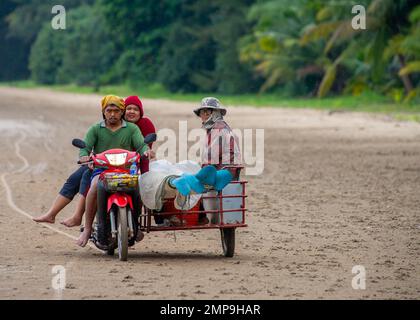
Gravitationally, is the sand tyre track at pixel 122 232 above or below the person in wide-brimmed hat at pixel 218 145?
below

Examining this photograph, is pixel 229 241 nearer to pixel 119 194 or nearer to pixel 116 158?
pixel 119 194

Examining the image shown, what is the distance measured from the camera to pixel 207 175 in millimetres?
9352

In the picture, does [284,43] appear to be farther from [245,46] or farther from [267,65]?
[245,46]

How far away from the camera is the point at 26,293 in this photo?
800 centimetres

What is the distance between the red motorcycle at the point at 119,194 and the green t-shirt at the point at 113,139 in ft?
0.66

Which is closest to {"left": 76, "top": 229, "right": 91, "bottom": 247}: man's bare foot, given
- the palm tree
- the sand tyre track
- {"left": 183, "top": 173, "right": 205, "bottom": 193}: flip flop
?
the sand tyre track

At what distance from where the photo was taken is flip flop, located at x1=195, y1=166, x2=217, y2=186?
9312 millimetres

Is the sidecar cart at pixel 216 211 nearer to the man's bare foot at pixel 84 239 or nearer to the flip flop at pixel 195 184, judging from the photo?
the flip flop at pixel 195 184

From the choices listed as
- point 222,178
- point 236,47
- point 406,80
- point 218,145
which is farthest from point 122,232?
point 236,47

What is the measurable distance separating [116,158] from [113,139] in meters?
0.47

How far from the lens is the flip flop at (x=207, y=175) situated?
9.31m

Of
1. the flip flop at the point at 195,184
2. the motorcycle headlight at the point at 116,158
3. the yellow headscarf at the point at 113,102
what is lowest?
the flip flop at the point at 195,184

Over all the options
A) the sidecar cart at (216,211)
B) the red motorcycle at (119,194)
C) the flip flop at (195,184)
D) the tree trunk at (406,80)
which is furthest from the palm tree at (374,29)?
the flip flop at (195,184)
